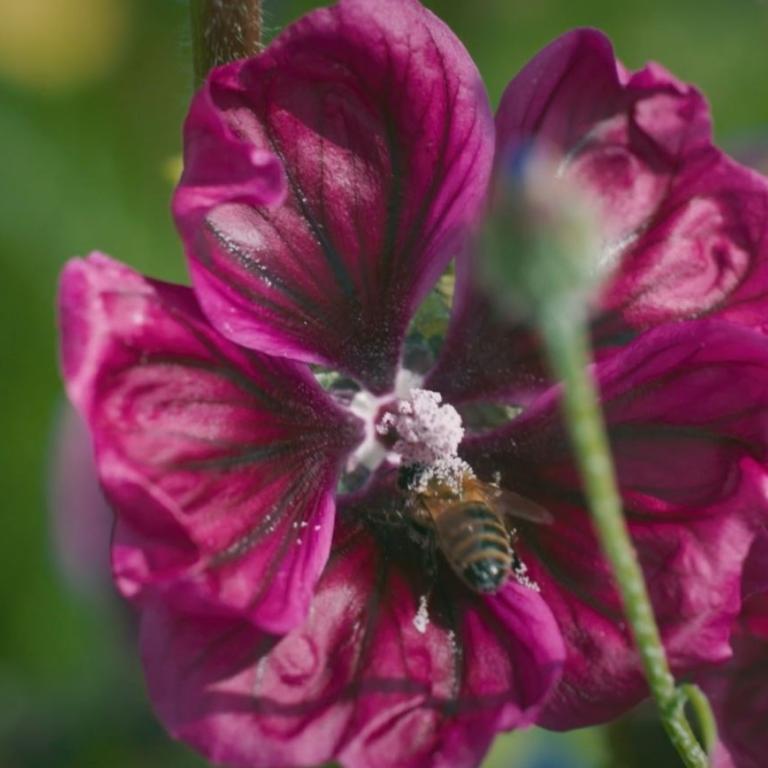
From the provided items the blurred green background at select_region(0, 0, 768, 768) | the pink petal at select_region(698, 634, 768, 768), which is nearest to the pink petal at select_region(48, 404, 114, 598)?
the blurred green background at select_region(0, 0, 768, 768)

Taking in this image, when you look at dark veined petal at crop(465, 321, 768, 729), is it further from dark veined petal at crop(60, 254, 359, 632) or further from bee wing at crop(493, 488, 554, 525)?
dark veined petal at crop(60, 254, 359, 632)

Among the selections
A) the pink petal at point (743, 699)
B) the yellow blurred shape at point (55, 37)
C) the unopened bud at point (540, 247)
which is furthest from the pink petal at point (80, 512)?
the unopened bud at point (540, 247)

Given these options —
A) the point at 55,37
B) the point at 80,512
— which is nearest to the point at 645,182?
the point at 80,512

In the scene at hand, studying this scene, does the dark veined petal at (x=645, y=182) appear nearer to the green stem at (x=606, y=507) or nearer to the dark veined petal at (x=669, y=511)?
the dark veined petal at (x=669, y=511)

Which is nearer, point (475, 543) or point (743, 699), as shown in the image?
point (475, 543)

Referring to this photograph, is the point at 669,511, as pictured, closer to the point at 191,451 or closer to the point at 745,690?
the point at 745,690
